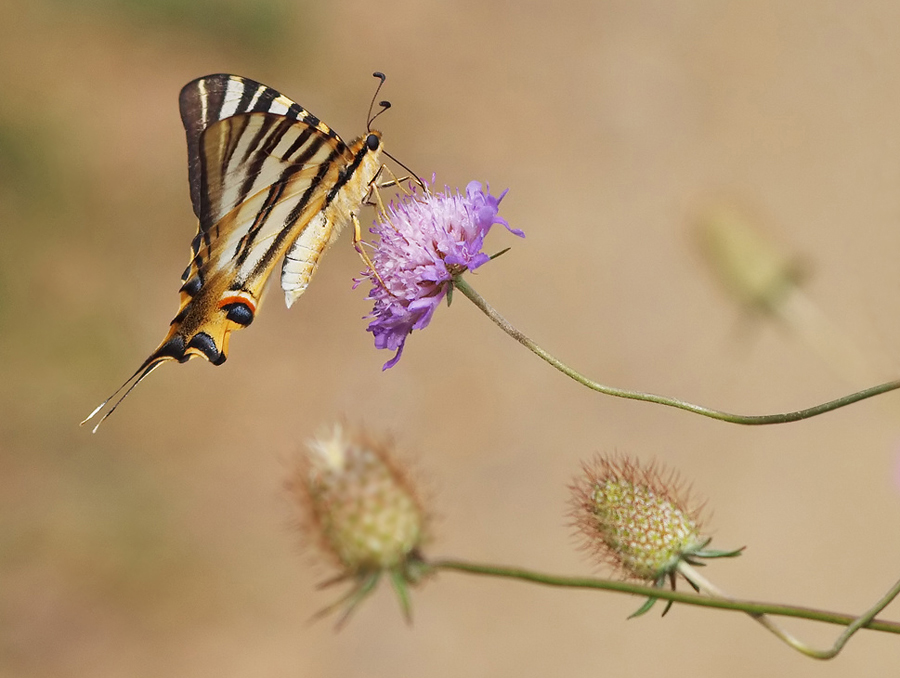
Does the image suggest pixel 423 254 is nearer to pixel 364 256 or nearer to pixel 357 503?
pixel 364 256

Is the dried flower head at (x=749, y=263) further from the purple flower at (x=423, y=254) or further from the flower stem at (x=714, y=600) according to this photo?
the flower stem at (x=714, y=600)

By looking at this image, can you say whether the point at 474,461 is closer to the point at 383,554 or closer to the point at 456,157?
the point at 456,157

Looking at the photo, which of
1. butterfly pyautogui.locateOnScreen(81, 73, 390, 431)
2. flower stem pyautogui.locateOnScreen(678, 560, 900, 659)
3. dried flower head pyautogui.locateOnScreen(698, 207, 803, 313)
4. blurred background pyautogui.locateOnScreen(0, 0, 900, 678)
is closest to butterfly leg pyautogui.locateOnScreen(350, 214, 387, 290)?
butterfly pyautogui.locateOnScreen(81, 73, 390, 431)

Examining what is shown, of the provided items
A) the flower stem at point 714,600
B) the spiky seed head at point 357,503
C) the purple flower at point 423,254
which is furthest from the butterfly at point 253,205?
the flower stem at point 714,600

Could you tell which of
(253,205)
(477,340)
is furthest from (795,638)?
(477,340)

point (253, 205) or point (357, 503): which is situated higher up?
point (253, 205)
